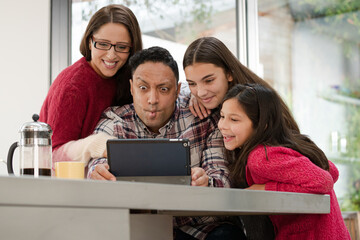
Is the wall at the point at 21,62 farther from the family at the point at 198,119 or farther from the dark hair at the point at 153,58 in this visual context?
the dark hair at the point at 153,58

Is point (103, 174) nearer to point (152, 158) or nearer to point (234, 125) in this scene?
point (152, 158)

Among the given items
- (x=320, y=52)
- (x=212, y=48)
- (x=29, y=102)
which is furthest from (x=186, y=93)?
(x=320, y=52)

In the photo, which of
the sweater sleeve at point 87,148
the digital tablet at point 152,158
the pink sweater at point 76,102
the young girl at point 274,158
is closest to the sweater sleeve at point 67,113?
the pink sweater at point 76,102

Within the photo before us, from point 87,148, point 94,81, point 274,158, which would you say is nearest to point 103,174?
point 87,148

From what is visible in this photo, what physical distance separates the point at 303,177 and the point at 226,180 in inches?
12.4

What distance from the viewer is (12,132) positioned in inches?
109

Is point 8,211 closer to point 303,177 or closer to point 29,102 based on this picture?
point 303,177

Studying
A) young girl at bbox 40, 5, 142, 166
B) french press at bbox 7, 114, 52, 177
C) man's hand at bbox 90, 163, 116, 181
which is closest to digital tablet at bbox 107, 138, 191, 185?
man's hand at bbox 90, 163, 116, 181

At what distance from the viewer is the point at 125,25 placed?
86.0 inches

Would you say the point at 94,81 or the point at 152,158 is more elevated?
the point at 94,81

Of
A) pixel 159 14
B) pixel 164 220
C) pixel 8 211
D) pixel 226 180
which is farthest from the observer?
pixel 159 14

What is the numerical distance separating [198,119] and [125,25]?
489 millimetres

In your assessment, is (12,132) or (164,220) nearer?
(164,220)

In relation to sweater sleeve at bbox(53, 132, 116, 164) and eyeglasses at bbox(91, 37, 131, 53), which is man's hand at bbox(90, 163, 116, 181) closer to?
sweater sleeve at bbox(53, 132, 116, 164)
